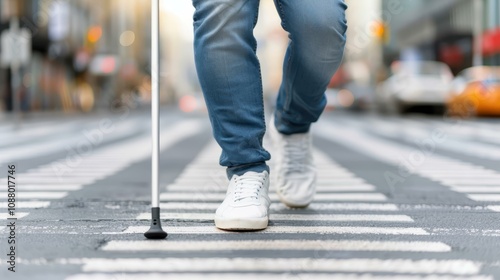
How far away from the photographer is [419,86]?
23047mm

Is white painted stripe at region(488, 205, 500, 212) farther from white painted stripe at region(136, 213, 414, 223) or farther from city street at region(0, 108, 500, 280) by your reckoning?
white painted stripe at region(136, 213, 414, 223)

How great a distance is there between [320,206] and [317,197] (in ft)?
1.39

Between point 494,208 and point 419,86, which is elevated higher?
point 494,208

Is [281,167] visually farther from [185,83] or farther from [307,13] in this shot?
[185,83]

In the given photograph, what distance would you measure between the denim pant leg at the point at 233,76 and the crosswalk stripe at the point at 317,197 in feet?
3.41

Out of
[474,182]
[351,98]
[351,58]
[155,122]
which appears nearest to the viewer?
[155,122]

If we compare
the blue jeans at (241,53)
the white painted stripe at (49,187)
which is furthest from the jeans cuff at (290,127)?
the white painted stripe at (49,187)

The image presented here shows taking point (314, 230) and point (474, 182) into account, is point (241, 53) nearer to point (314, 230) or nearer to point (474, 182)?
point (314, 230)

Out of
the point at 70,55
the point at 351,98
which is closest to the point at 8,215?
the point at 351,98

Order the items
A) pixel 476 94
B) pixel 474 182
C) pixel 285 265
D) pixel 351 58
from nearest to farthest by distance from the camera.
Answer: pixel 285 265 → pixel 474 182 → pixel 476 94 → pixel 351 58

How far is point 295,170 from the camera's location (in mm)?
3719

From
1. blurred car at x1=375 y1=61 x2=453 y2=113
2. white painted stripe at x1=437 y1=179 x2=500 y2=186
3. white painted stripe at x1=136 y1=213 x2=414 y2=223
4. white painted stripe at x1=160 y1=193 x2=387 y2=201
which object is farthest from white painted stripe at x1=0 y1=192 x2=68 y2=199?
blurred car at x1=375 y1=61 x2=453 y2=113

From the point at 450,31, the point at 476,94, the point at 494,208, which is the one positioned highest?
the point at 494,208

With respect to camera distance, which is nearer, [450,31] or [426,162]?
[426,162]
